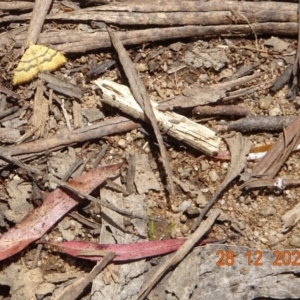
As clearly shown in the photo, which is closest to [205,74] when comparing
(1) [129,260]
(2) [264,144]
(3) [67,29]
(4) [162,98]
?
(4) [162,98]

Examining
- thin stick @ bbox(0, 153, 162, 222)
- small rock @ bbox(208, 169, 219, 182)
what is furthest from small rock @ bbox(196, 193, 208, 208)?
thin stick @ bbox(0, 153, 162, 222)

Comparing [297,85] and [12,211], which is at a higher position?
[297,85]

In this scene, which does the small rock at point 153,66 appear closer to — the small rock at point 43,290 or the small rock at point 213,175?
the small rock at point 213,175

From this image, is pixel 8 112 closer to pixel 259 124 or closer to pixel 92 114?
pixel 92 114

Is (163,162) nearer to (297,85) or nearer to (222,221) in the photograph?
(222,221)

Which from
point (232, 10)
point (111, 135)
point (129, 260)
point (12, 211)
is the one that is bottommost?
point (129, 260)

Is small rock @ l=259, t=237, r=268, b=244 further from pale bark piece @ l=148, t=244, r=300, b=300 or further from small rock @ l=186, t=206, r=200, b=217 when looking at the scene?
small rock @ l=186, t=206, r=200, b=217
